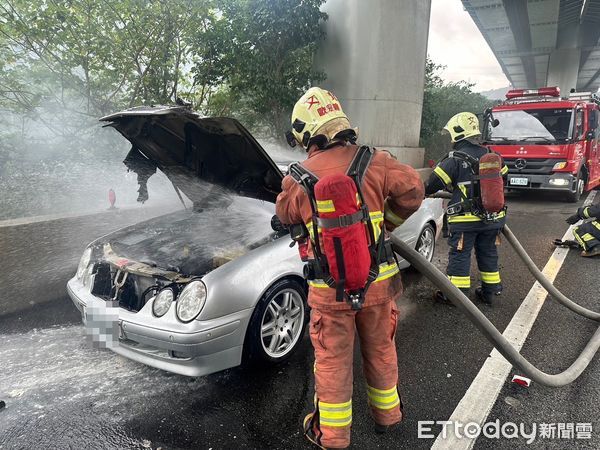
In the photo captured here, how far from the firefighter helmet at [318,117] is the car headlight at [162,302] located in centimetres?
129

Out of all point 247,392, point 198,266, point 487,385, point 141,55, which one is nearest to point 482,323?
point 487,385

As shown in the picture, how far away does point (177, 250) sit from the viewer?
320 cm

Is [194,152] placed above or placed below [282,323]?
above

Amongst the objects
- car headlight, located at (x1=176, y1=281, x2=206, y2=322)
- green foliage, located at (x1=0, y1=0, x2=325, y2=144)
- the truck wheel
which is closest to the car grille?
the truck wheel

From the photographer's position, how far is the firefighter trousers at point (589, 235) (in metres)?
4.91

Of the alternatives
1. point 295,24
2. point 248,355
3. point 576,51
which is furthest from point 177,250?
point 576,51

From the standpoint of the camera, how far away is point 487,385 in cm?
257

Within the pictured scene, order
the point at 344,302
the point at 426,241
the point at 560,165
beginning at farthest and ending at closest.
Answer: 1. the point at 560,165
2. the point at 426,241
3. the point at 344,302

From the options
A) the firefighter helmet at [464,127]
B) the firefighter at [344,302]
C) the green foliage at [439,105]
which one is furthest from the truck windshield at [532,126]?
the firefighter at [344,302]

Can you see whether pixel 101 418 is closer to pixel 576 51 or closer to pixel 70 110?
pixel 70 110

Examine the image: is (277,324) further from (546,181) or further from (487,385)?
(546,181)

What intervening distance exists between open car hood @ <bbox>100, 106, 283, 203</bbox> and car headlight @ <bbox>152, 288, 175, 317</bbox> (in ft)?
3.74

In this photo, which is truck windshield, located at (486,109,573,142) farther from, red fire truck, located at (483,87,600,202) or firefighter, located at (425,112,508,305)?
firefighter, located at (425,112,508,305)

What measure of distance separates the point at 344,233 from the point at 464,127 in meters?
2.45
